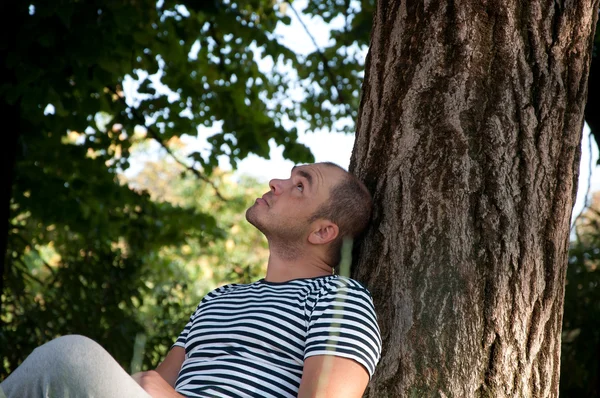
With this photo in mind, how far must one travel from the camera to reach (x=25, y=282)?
773 cm

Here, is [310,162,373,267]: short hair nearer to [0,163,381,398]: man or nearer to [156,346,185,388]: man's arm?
[0,163,381,398]: man

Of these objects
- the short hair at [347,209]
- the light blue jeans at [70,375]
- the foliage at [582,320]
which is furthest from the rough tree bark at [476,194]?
the foliage at [582,320]

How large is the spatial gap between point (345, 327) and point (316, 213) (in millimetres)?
645

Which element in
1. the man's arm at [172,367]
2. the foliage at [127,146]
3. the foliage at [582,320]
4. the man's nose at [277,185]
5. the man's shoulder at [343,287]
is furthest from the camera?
the foliage at [127,146]

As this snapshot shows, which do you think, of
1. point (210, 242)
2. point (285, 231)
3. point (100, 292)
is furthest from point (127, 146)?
point (210, 242)

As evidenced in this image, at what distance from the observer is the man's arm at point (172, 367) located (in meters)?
2.96

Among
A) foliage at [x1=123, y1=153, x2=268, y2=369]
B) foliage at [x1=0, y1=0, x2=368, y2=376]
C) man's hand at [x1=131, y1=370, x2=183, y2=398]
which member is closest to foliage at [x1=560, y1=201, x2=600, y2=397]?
foliage at [x1=0, y1=0, x2=368, y2=376]

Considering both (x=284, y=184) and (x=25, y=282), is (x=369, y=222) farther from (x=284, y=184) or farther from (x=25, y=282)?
(x=25, y=282)

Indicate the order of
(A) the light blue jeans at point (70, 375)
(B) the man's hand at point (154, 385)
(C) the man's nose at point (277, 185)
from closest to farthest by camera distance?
(A) the light blue jeans at point (70, 375) < (B) the man's hand at point (154, 385) < (C) the man's nose at point (277, 185)

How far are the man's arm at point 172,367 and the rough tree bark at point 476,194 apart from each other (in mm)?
700

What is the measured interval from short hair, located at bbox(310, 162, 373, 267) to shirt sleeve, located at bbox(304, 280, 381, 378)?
41cm

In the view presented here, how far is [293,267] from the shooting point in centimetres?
298

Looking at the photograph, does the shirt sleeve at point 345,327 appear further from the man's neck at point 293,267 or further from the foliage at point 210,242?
the foliage at point 210,242

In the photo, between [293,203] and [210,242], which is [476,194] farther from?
[210,242]
